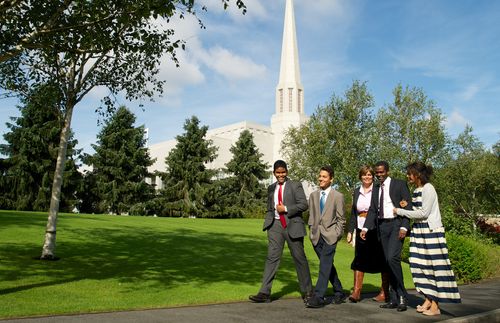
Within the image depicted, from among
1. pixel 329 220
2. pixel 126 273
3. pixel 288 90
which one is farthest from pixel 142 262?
pixel 288 90

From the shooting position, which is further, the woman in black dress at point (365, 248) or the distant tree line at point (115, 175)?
the distant tree line at point (115, 175)

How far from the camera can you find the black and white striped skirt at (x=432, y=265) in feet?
20.9

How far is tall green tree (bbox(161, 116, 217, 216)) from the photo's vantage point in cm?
4612

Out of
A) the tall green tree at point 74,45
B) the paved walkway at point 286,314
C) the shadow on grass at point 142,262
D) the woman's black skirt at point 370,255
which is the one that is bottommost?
the paved walkway at point 286,314

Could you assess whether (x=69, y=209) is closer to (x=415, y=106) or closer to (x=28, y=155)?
(x=28, y=155)

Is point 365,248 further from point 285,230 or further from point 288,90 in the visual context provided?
point 288,90

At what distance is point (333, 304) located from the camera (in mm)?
6996

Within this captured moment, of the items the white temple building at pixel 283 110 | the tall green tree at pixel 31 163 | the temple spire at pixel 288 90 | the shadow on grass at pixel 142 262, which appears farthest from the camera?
the temple spire at pixel 288 90

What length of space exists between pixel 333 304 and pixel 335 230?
117 centimetres

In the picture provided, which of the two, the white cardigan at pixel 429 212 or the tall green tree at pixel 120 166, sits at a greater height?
the tall green tree at pixel 120 166

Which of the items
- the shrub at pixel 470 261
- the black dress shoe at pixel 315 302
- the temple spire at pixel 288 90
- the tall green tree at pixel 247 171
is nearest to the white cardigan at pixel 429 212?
the black dress shoe at pixel 315 302

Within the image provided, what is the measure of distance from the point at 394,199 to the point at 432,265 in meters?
1.12

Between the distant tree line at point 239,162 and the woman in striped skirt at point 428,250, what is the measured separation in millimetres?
15418

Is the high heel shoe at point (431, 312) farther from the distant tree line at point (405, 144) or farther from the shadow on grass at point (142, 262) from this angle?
the distant tree line at point (405, 144)
